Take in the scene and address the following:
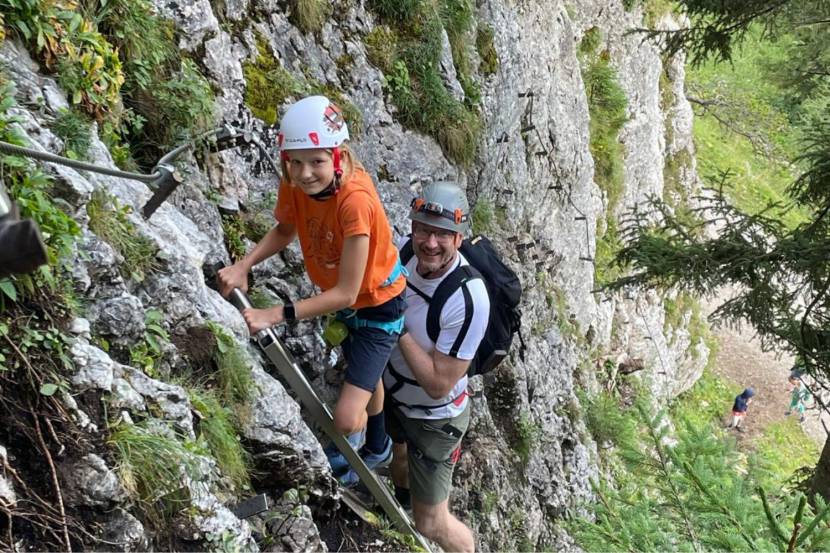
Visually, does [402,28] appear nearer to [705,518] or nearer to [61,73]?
[61,73]

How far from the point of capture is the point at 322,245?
4.71 metres

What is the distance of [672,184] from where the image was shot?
21797 mm

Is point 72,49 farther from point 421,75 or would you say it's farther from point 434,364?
point 421,75

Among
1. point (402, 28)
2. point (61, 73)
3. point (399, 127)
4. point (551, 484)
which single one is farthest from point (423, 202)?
point (551, 484)

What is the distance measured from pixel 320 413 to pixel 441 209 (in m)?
1.66

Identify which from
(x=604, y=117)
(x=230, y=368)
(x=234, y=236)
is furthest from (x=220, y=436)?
A: (x=604, y=117)

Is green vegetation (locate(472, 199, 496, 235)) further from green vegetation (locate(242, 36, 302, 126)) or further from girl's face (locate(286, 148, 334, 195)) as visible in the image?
girl's face (locate(286, 148, 334, 195))

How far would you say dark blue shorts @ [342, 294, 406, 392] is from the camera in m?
4.93

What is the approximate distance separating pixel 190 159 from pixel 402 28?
4418 millimetres

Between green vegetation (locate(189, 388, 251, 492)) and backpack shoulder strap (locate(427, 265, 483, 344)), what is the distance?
5.16ft

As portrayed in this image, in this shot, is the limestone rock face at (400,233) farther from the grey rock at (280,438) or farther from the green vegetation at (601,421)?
the green vegetation at (601,421)

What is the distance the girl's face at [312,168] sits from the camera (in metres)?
4.27

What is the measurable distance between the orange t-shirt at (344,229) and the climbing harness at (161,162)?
0.72 meters

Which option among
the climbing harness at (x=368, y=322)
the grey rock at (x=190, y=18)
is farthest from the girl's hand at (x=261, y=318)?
the grey rock at (x=190, y=18)
